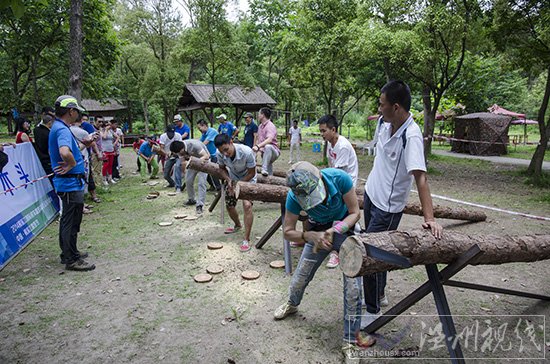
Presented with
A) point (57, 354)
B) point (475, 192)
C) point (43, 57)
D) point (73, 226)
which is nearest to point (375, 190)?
point (57, 354)

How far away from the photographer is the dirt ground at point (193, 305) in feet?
9.36

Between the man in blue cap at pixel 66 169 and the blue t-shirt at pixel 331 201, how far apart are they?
3034 millimetres

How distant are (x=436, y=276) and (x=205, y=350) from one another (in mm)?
2000

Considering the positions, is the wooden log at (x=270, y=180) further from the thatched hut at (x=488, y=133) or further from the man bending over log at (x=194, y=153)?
the thatched hut at (x=488, y=133)

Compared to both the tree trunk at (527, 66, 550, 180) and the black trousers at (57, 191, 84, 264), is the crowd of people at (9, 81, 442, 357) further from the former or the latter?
the tree trunk at (527, 66, 550, 180)

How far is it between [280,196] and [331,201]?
1877 mm

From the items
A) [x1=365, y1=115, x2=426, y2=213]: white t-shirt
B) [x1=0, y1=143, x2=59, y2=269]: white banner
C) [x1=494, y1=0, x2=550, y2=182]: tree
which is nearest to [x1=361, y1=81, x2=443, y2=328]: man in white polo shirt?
[x1=365, y1=115, x2=426, y2=213]: white t-shirt

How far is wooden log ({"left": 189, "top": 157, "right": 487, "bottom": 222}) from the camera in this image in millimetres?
4395

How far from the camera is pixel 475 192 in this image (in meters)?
8.78

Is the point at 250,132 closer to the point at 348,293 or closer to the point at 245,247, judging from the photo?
the point at 245,247

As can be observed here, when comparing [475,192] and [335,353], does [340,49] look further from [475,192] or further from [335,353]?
[335,353]

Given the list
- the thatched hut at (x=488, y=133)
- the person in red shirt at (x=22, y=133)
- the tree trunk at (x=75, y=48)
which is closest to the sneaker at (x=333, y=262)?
the person in red shirt at (x=22, y=133)

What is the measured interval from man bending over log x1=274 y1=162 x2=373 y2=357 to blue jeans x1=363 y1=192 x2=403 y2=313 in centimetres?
26

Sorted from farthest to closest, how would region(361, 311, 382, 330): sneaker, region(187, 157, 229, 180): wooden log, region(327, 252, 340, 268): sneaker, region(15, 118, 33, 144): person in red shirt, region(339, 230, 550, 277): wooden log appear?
region(15, 118, 33, 144): person in red shirt < region(187, 157, 229, 180): wooden log < region(327, 252, 340, 268): sneaker < region(361, 311, 382, 330): sneaker < region(339, 230, 550, 277): wooden log
